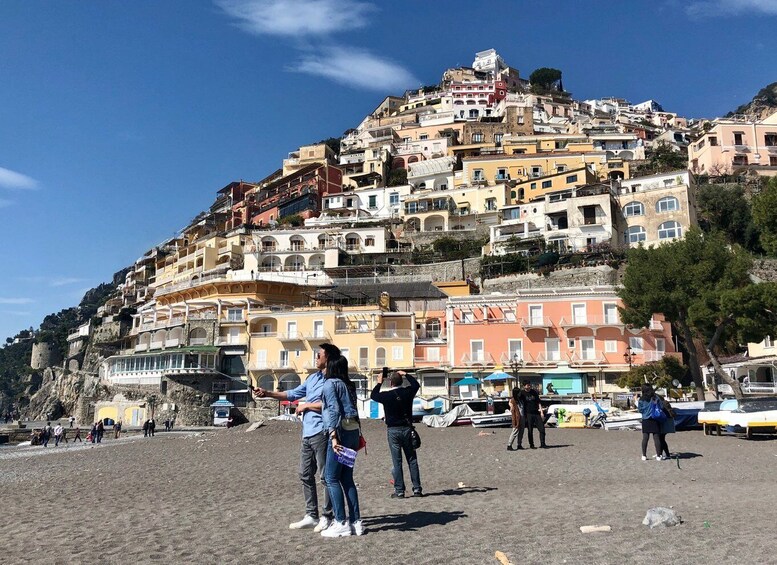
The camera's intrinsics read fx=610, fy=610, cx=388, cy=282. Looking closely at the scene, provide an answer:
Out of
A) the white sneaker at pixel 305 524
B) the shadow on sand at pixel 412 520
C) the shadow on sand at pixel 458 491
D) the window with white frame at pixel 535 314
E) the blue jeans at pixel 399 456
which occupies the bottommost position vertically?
the shadow on sand at pixel 458 491

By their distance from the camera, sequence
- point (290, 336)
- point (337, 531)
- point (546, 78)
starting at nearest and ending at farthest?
1. point (337, 531)
2. point (290, 336)
3. point (546, 78)

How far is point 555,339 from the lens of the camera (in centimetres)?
3775

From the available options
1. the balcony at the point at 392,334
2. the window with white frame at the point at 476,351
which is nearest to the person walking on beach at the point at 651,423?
Result: the window with white frame at the point at 476,351

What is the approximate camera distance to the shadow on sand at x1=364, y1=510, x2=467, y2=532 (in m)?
6.43

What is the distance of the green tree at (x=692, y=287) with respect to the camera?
28.2 meters

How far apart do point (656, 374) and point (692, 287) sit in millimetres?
6123

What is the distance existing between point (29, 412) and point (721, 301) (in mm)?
83976

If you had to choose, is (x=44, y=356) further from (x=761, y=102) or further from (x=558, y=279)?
(x=761, y=102)

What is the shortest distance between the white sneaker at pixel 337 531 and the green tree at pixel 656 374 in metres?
30.5

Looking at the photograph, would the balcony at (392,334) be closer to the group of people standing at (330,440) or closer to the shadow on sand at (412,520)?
the shadow on sand at (412,520)

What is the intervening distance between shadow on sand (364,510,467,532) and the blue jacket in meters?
1.26

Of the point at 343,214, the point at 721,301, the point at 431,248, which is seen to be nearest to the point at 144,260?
the point at 343,214

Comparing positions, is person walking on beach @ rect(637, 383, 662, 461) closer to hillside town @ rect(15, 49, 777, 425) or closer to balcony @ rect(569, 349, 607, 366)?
hillside town @ rect(15, 49, 777, 425)

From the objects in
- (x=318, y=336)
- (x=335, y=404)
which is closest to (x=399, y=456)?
(x=335, y=404)
